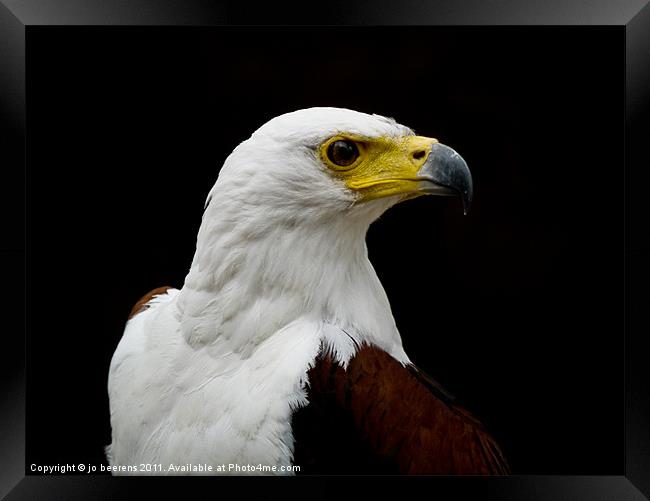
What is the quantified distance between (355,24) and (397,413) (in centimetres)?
123

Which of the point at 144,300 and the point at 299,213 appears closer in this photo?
the point at 299,213

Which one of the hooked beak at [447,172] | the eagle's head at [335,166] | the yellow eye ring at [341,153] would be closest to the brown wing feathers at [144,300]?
the eagle's head at [335,166]

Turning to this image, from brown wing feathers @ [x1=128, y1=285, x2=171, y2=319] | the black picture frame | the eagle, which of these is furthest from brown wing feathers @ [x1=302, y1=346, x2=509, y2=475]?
brown wing feathers @ [x1=128, y1=285, x2=171, y2=319]

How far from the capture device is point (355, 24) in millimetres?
2348

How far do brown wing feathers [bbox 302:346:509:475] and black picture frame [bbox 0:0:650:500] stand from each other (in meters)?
0.12

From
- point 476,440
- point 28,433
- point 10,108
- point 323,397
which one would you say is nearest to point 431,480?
point 476,440

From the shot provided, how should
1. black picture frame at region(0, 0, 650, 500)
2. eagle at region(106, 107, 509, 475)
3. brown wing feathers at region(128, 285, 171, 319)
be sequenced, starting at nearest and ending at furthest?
1. eagle at region(106, 107, 509, 475)
2. black picture frame at region(0, 0, 650, 500)
3. brown wing feathers at region(128, 285, 171, 319)

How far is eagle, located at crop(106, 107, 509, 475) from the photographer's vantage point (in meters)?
2.10

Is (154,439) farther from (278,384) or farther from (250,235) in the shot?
(250,235)

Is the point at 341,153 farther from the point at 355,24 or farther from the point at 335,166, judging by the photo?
the point at 355,24

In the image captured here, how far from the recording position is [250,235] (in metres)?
2.14

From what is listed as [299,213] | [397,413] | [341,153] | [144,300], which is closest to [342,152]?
[341,153]

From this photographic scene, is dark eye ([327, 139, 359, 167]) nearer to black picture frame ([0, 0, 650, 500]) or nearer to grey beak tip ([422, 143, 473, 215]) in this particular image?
grey beak tip ([422, 143, 473, 215])

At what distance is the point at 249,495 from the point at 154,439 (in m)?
0.35
